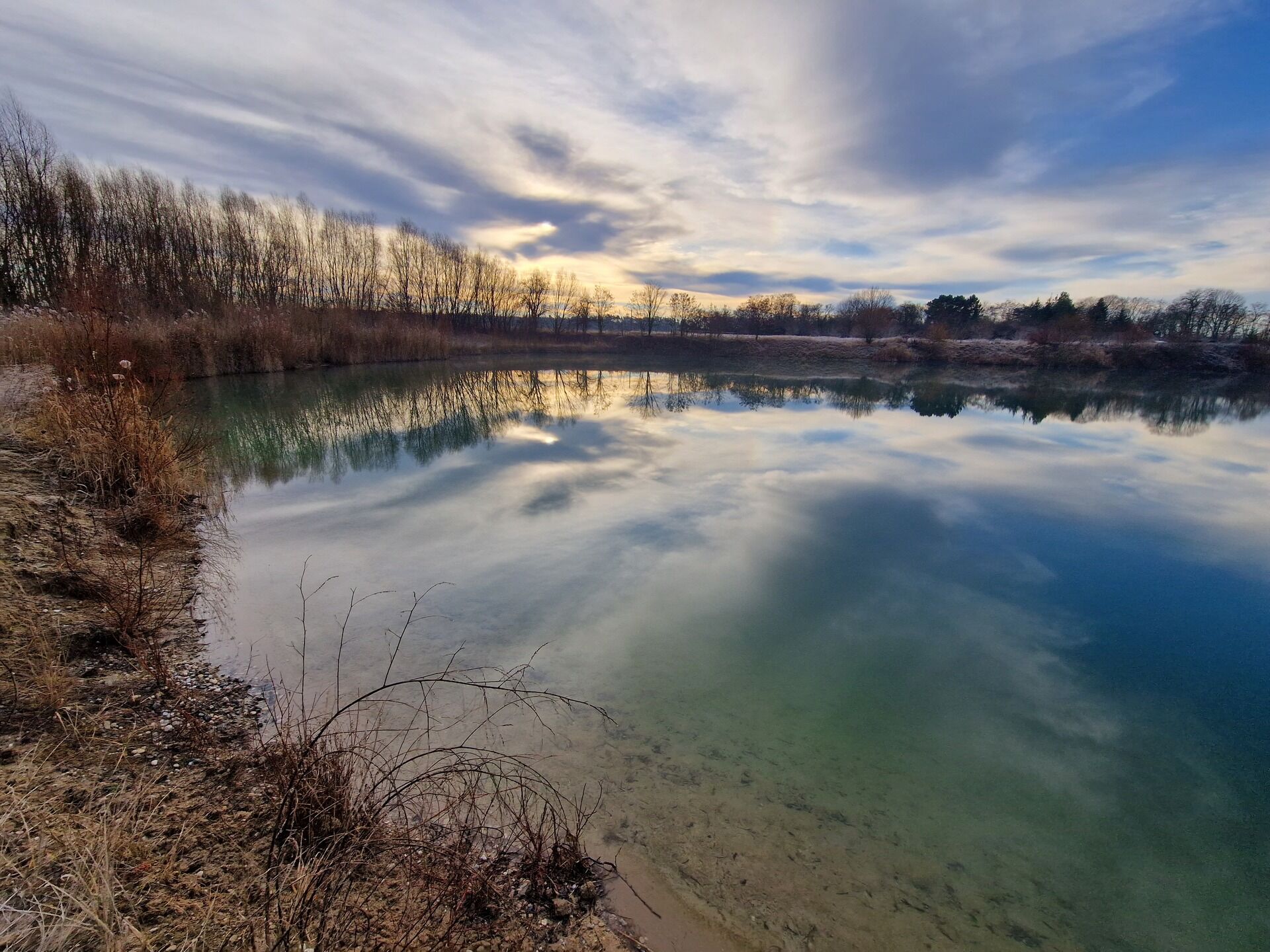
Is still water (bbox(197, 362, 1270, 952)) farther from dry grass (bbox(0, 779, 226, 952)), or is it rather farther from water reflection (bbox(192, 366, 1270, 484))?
dry grass (bbox(0, 779, 226, 952))

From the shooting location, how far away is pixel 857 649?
15.4ft

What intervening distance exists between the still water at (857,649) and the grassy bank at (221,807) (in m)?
0.53

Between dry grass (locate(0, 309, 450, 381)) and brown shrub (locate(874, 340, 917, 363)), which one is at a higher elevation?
brown shrub (locate(874, 340, 917, 363))

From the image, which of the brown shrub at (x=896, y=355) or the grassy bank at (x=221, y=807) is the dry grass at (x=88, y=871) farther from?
the brown shrub at (x=896, y=355)

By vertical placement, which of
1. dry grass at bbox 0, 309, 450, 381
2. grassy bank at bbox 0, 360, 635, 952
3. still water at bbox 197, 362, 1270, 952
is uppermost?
dry grass at bbox 0, 309, 450, 381

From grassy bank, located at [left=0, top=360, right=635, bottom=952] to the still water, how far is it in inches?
20.8

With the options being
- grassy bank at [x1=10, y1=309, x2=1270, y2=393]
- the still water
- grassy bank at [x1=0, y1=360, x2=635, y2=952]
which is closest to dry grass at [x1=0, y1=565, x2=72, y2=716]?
grassy bank at [x1=0, y1=360, x2=635, y2=952]

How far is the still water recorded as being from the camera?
2725 mm

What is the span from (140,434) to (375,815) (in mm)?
6463

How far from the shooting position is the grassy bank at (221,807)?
1.75 meters

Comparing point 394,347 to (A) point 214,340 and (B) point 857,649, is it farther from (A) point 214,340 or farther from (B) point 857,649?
(B) point 857,649

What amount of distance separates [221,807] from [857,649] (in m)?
4.57

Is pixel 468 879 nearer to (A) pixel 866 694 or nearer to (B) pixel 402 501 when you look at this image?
(A) pixel 866 694

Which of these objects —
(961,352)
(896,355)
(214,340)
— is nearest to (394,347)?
(214,340)
